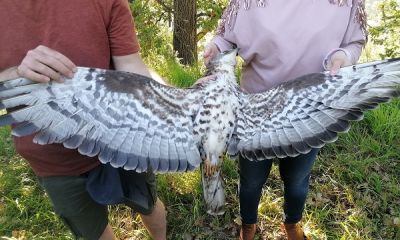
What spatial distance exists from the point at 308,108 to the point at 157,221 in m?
1.33

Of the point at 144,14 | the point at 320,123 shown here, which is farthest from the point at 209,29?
the point at 320,123

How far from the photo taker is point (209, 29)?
5.81 meters

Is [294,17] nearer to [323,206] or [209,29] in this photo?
[323,206]

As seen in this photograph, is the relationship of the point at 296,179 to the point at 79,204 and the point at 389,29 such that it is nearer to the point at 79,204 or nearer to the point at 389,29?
the point at 79,204

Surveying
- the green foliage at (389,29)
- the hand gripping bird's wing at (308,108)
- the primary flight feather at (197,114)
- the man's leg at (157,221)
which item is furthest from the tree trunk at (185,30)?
the hand gripping bird's wing at (308,108)

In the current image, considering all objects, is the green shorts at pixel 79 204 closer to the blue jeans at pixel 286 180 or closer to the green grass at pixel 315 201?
the blue jeans at pixel 286 180

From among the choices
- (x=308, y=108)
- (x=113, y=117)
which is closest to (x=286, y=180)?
(x=308, y=108)

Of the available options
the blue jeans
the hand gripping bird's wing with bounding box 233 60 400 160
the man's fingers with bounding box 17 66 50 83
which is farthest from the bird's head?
the man's fingers with bounding box 17 66 50 83

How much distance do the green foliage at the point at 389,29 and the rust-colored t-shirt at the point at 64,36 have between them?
2874 mm

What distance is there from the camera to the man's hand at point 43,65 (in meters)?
1.72

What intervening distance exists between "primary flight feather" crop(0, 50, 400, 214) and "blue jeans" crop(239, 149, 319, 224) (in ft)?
1.15

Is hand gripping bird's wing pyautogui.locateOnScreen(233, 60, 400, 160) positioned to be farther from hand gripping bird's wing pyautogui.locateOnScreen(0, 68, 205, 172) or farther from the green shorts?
the green shorts

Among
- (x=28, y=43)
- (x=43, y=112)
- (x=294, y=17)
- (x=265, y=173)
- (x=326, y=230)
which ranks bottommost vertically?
(x=326, y=230)

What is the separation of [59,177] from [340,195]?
221 centimetres
